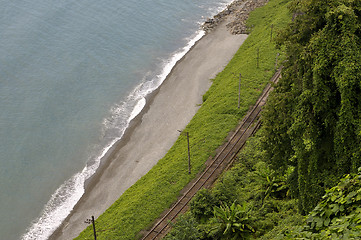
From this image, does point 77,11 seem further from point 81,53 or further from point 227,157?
point 227,157

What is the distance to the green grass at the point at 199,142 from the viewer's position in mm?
44438

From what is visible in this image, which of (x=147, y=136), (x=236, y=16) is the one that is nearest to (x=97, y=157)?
(x=147, y=136)

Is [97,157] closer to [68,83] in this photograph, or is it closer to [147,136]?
[147,136]

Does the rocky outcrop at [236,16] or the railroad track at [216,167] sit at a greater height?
the rocky outcrop at [236,16]

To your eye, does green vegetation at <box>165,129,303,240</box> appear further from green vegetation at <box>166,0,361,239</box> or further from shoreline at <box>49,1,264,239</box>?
shoreline at <box>49,1,264,239</box>

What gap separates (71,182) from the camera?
55.0 meters

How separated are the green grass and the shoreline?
181cm

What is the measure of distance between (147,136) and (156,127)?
84.6 inches

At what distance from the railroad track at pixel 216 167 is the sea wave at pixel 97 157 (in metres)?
13.5

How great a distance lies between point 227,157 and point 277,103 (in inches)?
803

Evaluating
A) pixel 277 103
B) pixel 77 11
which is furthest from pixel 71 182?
pixel 77 11

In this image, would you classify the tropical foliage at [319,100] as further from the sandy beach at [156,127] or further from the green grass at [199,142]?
the sandy beach at [156,127]

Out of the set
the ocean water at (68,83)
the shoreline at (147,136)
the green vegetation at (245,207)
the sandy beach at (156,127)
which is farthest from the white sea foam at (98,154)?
the green vegetation at (245,207)

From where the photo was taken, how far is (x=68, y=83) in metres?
70.6
